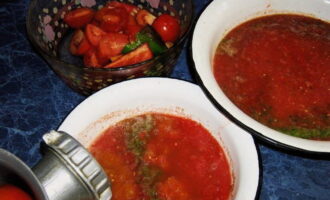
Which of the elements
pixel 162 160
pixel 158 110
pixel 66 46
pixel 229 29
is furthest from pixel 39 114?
pixel 229 29

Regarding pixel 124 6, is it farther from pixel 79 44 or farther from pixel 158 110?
pixel 158 110

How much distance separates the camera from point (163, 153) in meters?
1.46

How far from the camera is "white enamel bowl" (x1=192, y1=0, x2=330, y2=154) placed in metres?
1.33

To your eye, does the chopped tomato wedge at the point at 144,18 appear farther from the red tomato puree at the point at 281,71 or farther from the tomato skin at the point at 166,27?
the red tomato puree at the point at 281,71

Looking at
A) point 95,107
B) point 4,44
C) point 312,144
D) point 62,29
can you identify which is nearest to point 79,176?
point 95,107

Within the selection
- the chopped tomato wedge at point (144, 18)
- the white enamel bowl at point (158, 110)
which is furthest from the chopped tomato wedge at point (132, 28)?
the white enamel bowl at point (158, 110)

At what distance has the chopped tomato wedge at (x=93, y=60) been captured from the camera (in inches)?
65.4

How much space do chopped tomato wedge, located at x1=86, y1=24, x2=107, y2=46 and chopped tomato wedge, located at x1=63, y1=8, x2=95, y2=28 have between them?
135 mm

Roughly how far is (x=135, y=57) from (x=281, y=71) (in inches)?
25.2

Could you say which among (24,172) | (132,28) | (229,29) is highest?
(24,172)

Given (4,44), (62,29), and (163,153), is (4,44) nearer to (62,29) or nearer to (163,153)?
(62,29)

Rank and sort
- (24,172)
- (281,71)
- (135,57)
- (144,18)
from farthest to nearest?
(144,18), (281,71), (135,57), (24,172)

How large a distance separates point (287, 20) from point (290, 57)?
0.29 metres

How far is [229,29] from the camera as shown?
1.82 m
